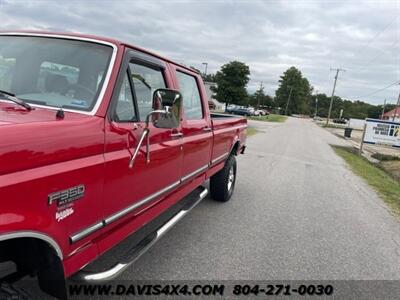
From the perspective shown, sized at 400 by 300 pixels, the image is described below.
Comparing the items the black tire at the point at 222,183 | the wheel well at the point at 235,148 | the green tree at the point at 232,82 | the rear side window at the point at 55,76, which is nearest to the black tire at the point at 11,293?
the rear side window at the point at 55,76

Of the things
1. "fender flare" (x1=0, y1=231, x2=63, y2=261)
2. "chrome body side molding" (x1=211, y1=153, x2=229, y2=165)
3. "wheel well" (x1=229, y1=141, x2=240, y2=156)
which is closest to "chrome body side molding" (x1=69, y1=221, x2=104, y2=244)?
"fender flare" (x1=0, y1=231, x2=63, y2=261)

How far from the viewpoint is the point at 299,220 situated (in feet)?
21.0

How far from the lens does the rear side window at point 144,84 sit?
3374mm

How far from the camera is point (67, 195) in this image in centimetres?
232

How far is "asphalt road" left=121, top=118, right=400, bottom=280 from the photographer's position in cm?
432

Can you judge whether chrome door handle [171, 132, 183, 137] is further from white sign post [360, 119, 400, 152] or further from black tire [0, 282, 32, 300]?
white sign post [360, 119, 400, 152]

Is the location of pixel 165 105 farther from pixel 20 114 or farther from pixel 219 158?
pixel 219 158

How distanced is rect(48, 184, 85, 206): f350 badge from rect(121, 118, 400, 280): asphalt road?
5.70 feet

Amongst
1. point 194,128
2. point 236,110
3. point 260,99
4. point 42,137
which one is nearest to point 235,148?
point 194,128

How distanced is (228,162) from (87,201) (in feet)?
14.9

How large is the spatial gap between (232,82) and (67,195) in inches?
1679

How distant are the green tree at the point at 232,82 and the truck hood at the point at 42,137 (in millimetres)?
41818

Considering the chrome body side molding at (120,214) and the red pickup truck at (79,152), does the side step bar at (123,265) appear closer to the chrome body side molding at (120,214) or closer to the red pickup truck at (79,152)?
the red pickup truck at (79,152)

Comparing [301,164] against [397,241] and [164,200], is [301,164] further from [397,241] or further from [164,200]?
[164,200]
